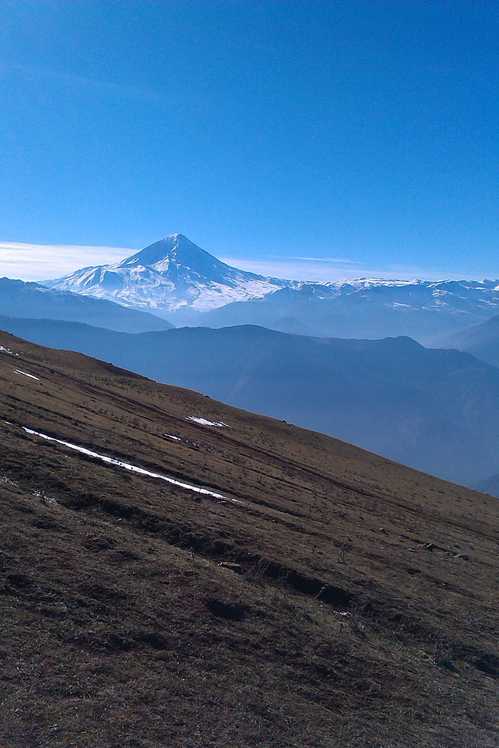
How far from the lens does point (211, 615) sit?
46.4 ft

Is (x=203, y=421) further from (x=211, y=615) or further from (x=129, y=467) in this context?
(x=211, y=615)

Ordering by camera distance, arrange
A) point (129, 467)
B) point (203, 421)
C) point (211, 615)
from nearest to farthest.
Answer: point (211, 615)
point (129, 467)
point (203, 421)

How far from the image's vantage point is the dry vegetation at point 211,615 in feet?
33.9

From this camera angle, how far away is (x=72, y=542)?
15102 millimetres

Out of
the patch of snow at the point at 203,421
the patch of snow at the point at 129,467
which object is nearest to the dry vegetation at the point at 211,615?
the patch of snow at the point at 129,467

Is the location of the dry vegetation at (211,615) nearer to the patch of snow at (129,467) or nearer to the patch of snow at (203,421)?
the patch of snow at (129,467)

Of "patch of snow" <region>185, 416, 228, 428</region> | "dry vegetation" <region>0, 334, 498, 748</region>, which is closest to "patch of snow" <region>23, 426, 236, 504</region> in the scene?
"dry vegetation" <region>0, 334, 498, 748</region>

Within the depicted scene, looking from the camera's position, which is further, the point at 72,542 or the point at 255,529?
the point at 255,529

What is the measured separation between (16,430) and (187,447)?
46.6 ft

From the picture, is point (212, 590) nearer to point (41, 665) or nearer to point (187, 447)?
point (41, 665)

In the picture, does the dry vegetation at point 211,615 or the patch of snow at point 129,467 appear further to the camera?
the patch of snow at point 129,467

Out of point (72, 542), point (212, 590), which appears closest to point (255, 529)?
point (212, 590)

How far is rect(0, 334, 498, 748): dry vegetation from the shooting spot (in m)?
10.3

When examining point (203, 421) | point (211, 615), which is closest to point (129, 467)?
point (211, 615)
